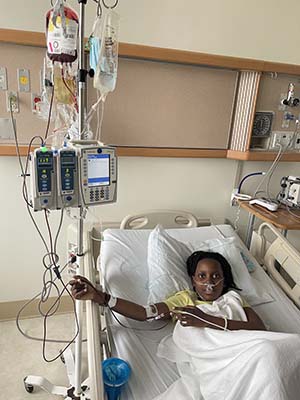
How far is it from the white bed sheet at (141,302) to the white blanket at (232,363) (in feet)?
0.24

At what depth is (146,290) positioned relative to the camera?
1.77 meters

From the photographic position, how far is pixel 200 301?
1.61 m

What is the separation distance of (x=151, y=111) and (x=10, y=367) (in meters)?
1.83

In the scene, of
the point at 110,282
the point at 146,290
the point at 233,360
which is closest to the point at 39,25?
the point at 110,282

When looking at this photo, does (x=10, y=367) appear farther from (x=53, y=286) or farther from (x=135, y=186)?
(x=135, y=186)

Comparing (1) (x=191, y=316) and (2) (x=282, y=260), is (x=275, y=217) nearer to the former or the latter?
(2) (x=282, y=260)

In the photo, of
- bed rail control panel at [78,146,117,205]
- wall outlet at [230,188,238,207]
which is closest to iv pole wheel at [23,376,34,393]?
bed rail control panel at [78,146,117,205]

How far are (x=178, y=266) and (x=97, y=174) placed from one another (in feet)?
2.67

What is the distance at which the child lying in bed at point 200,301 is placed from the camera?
137 centimetres

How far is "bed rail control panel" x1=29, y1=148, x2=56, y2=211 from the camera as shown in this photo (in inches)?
45.1

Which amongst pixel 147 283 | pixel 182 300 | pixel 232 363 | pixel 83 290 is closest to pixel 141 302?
pixel 147 283

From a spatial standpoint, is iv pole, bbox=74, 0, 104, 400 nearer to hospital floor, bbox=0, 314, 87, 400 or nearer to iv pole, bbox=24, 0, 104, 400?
iv pole, bbox=24, 0, 104, 400

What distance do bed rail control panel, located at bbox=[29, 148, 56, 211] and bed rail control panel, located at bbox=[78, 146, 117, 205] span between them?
0.35 ft

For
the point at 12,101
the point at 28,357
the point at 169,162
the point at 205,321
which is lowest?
the point at 28,357
